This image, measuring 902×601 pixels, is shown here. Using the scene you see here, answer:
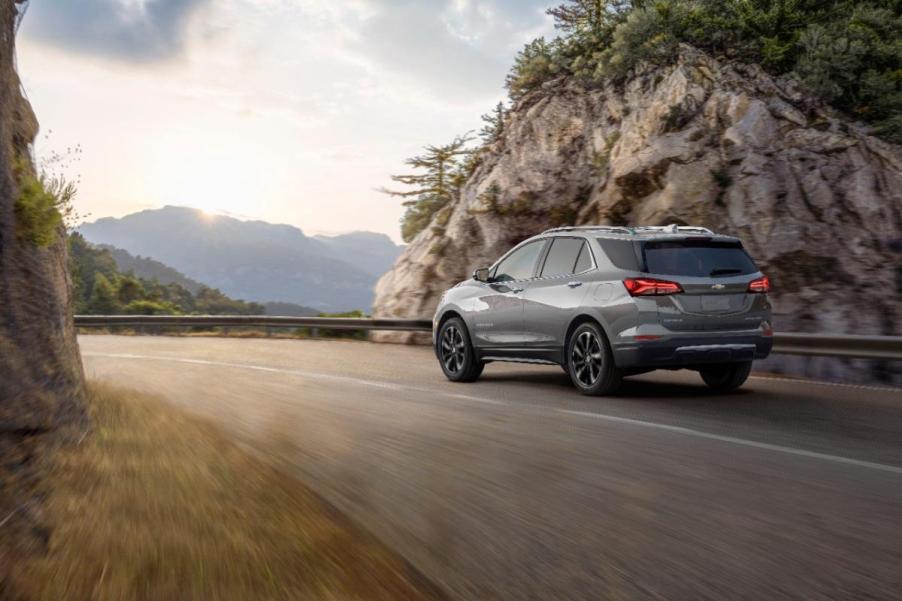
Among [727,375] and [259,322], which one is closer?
[727,375]

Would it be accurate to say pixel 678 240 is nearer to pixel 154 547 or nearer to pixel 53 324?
pixel 53 324

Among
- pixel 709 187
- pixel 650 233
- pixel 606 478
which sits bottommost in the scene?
pixel 606 478

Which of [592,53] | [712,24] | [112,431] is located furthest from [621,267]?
[592,53]

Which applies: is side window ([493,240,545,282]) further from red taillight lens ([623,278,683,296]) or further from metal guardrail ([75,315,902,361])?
metal guardrail ([75,315,902,361])

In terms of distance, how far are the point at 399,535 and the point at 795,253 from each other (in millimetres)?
11783

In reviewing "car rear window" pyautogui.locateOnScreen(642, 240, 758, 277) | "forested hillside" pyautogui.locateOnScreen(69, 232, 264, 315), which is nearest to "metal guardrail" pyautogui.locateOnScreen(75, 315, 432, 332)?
"car rear window" pyautogui.locateOnScreen(642, 240, 758, 277)

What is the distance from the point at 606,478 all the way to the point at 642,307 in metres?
3.81

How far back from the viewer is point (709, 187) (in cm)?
1662

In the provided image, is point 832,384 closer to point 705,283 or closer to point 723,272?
point 723,272

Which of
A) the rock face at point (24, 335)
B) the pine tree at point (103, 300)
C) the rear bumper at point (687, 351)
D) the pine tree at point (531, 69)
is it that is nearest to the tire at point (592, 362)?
the rear bumper at point (687, 351)

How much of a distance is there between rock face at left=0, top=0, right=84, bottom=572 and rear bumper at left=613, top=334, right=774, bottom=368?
201 inches

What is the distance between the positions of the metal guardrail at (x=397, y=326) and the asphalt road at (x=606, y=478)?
0.72m

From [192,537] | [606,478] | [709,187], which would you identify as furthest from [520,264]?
[192,537]

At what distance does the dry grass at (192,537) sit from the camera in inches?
137
